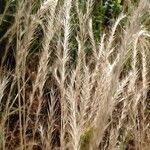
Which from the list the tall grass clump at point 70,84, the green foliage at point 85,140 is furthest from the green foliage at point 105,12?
the green foliage at point 85,140

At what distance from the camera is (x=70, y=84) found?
146cm

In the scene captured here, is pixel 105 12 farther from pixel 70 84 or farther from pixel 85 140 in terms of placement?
pixel 85 140

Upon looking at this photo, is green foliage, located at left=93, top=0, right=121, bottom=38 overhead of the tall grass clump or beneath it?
overhead

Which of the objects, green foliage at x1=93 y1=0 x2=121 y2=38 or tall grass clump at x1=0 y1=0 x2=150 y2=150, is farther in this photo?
green foliage at x1=93 y1=0 x2=121 y2=38

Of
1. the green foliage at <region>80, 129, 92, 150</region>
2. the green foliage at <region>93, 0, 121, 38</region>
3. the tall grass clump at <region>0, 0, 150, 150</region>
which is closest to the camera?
the tall grass clump at <region>0, 0, 150, 150</region>

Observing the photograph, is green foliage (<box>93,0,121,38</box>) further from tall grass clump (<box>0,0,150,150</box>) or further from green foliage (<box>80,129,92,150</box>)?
green foliage (<box>80,129,92,150</box>)

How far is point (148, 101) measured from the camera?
2.45 meters

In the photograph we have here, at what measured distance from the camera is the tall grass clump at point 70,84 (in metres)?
1.21

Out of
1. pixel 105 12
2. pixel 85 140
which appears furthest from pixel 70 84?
pixel 105 12

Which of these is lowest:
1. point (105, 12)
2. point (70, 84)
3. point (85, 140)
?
point (85, 140)

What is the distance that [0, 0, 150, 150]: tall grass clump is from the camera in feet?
3.98

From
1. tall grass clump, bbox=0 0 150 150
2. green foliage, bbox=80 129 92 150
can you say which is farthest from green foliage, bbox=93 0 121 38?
green foliage, bbox=80 129 92 150

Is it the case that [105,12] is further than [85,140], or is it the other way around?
[105,12]

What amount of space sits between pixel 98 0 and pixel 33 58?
0.78 meters
